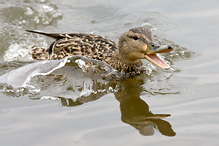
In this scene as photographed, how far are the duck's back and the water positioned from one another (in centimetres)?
15

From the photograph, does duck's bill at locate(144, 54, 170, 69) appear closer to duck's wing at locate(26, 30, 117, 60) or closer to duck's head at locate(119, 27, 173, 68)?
duck's head at locate(119, 27, 173, 68)

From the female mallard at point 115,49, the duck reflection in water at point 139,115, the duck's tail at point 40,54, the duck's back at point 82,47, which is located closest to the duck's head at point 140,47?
the female mallard at point 115,49

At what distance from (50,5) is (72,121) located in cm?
628

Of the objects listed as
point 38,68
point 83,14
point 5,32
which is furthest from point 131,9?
point 38,68

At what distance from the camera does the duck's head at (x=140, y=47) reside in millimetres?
6914

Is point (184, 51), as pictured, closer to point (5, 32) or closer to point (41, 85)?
point (41, 85)

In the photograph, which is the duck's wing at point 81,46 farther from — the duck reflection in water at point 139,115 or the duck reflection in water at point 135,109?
the duck reflection in water at point 139,115

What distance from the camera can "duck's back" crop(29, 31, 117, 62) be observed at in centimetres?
772

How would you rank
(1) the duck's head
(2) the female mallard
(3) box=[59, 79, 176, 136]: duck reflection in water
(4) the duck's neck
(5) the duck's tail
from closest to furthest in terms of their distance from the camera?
(3) box=[59, 79, 176, 136]: duck reflection in water → (1) the duck's head → (2) the female mallard → (4) the duck's neck → (5) the duck's tail

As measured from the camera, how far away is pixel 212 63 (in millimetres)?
7758

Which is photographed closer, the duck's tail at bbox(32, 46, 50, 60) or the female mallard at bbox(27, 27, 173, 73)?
the female mallard at bbox(27, 27, 173, 73)

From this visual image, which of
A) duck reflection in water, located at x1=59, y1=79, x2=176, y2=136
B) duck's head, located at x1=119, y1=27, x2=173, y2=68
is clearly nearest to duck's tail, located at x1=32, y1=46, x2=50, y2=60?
duck's head, located at x1=119, y1=27, x2=173, y2=68

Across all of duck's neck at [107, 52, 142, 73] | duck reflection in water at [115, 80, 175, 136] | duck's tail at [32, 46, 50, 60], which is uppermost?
duck's tail at [32, 46, 50, 60]

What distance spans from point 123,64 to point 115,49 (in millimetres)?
366
